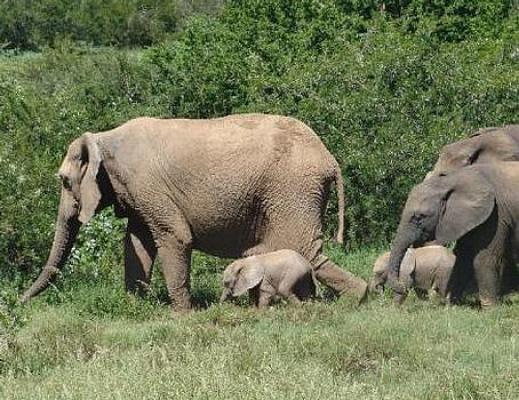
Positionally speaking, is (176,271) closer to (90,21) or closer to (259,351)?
(259,351)

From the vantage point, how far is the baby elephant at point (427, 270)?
1191 centimetres

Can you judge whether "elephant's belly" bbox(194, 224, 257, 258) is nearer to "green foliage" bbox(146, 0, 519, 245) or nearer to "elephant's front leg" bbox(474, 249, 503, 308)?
"elephant's front leg" bbox(474, 249, 503, 308)

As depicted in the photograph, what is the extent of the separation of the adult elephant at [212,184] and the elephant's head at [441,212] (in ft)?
1.81

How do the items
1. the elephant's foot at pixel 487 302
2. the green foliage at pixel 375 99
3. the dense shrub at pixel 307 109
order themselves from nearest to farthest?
the elephant's foot at pixel 487 302 → the dense shrub at pixel 307 109 → the green foliage at pixel 375 99

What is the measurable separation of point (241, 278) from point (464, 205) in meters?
1.98

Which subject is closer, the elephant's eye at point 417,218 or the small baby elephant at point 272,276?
the small baby elephant at point 272,276

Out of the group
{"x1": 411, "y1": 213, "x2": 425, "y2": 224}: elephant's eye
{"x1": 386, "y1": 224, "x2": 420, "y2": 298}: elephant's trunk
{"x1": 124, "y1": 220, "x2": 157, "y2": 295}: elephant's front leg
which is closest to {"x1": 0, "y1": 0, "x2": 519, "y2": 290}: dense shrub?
{"x1": 124, "y1": 220, "x2": 157, "y2": 295}: elephant's front leg

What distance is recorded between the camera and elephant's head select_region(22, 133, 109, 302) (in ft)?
38.1

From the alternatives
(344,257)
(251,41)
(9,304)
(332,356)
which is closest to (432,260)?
(344,257)

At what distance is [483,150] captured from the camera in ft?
41.2

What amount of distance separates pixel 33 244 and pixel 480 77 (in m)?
6.30

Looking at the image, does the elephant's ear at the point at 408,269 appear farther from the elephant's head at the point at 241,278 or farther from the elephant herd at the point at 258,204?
the elephant's head at the point at 241,278

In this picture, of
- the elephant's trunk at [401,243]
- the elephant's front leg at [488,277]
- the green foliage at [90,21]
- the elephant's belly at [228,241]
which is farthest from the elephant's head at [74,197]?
the green foliage at [90,21]

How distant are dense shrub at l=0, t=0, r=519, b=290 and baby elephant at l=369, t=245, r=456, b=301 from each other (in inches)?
112
